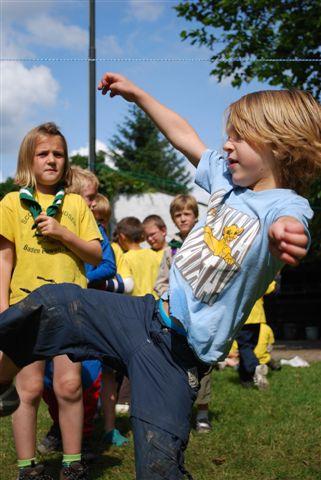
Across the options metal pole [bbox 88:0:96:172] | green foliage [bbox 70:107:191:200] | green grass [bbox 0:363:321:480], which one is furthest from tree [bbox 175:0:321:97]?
green foliage [bbox 70:107:191:200]

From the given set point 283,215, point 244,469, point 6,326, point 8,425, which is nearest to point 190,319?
point 283,215

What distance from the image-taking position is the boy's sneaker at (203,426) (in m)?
5.17

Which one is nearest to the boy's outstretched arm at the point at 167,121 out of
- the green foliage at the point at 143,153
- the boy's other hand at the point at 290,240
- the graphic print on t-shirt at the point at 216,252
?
the graphic print on t-shirt at the point at 216,252

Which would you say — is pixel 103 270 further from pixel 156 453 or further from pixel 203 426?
pixel 156 453

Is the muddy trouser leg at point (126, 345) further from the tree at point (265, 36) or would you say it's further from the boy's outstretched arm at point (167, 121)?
the tree at point (265, 36)

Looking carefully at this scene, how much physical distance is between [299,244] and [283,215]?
0.29m

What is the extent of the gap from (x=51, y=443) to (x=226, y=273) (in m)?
2.64

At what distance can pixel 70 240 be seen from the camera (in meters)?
3.79

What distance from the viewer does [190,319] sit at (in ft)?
8.47

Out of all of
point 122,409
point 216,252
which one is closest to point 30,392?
point 216,252

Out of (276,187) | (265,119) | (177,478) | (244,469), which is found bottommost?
(244,469)

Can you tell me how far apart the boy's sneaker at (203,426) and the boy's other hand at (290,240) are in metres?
3.32

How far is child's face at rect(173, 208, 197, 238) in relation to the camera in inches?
236

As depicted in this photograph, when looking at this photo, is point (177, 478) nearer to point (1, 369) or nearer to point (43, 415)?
point (1, 369)
